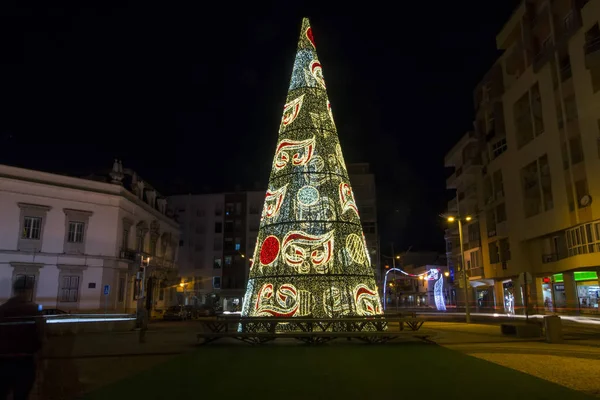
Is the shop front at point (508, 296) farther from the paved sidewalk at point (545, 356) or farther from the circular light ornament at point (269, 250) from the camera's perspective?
the circular light ornament at point (269, 250)

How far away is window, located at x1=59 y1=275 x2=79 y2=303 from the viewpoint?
31.0 m

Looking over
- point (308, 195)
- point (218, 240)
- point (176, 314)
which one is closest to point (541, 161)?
point (308, 195)

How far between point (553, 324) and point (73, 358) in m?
14.5

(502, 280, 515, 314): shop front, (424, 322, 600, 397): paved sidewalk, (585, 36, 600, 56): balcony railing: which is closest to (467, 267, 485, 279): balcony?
(502, 280, 515, 314): shop front

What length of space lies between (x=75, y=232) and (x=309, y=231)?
2326cm

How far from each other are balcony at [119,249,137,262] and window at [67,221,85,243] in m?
3.24

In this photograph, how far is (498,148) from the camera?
4162 cm

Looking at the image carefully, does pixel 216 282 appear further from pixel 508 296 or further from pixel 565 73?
pixel 565 73

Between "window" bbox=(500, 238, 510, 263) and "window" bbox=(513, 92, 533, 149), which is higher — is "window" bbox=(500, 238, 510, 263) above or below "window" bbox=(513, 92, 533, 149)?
below

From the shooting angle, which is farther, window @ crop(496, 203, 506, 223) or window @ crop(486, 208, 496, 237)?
window @ crop(486, 208, 496, 237)

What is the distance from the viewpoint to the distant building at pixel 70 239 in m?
29.4

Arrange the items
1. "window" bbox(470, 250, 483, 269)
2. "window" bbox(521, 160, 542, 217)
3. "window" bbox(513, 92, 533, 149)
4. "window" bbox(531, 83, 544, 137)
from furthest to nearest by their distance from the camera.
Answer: "window" bbox(470, 250, 483, 269) → "window" bbox(513, 92, 533, 149) → "window" bbox(521, 160, 542, 217) → "window" bbox(531, 83, 544, 137)

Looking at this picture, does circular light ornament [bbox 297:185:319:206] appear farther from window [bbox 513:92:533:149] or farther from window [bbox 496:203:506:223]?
window [bbox 496:203:506:223]

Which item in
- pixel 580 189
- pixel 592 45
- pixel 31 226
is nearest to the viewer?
pixel 592 45
